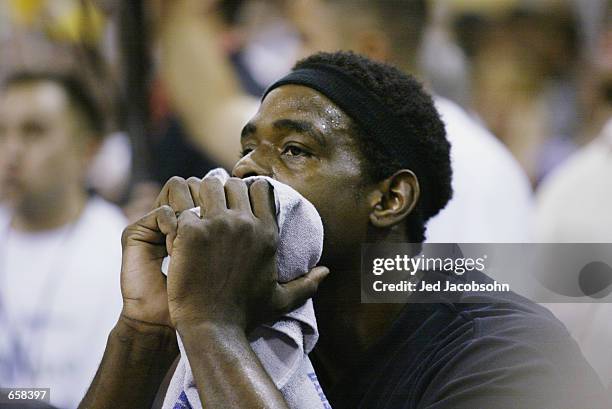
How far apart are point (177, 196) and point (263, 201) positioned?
9 centimetres

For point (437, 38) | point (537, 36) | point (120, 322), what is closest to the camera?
point (120, 322)

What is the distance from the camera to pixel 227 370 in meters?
0.92

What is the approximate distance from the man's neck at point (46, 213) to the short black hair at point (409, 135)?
90 centimetres

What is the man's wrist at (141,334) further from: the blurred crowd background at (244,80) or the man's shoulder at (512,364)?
the blurred crowd background at (244,80)

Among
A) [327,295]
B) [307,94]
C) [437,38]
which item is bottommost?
[327,295]

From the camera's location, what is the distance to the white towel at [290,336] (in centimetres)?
98

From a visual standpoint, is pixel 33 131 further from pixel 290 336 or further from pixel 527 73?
pixel 290 336

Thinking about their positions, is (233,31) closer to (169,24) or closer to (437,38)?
(169,24)

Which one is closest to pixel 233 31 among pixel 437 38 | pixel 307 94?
pixel 437 38

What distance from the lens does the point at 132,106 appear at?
216 cm

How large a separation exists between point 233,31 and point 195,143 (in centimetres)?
29

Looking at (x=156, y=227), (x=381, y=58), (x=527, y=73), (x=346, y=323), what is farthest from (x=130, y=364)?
(x=527, y=73)

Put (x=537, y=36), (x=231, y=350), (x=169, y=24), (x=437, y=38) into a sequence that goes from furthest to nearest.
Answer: (x=169, y=24), (x=437, y=38), (x=537, y=36), (x=231, y=350)

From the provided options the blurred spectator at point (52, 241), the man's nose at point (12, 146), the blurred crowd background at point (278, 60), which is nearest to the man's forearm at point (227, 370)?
the blurred spectator at point (52, 241)
